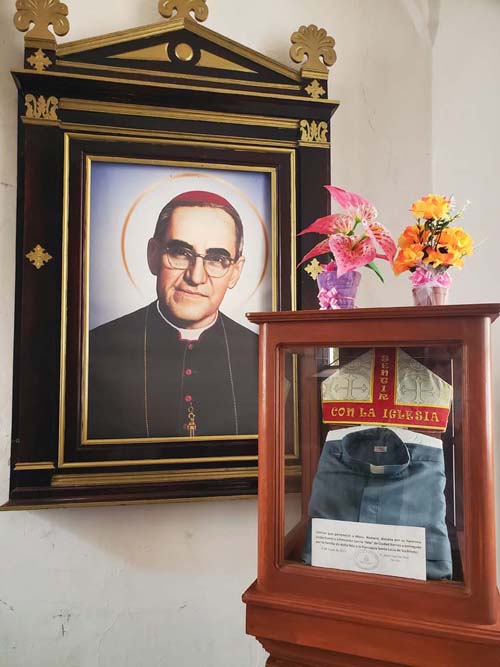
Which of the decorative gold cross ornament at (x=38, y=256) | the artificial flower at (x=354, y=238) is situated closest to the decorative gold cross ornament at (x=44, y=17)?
the decorative gold cross ornament at (x=38, y=256)

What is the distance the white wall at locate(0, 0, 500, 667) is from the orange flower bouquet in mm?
514

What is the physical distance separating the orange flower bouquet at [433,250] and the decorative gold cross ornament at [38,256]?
35.4 inches

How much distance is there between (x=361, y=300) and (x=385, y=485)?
0.70 meters

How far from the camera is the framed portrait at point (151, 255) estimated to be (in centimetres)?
127

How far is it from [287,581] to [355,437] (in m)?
0.30

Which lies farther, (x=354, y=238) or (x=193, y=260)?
(x=193, y=260)

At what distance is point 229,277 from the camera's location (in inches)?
54.7

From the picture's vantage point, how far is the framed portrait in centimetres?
127

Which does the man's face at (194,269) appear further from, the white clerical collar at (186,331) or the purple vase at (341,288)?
the purple vase at (341,288)

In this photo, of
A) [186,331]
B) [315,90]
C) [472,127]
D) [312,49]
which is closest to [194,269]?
[186,331]

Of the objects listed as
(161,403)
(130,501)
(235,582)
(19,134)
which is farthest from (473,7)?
(235,582)

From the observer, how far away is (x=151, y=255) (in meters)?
1.35

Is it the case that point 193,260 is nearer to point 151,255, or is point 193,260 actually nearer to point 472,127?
point 151,255

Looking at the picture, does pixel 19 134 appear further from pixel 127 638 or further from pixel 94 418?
pixel 127 638
